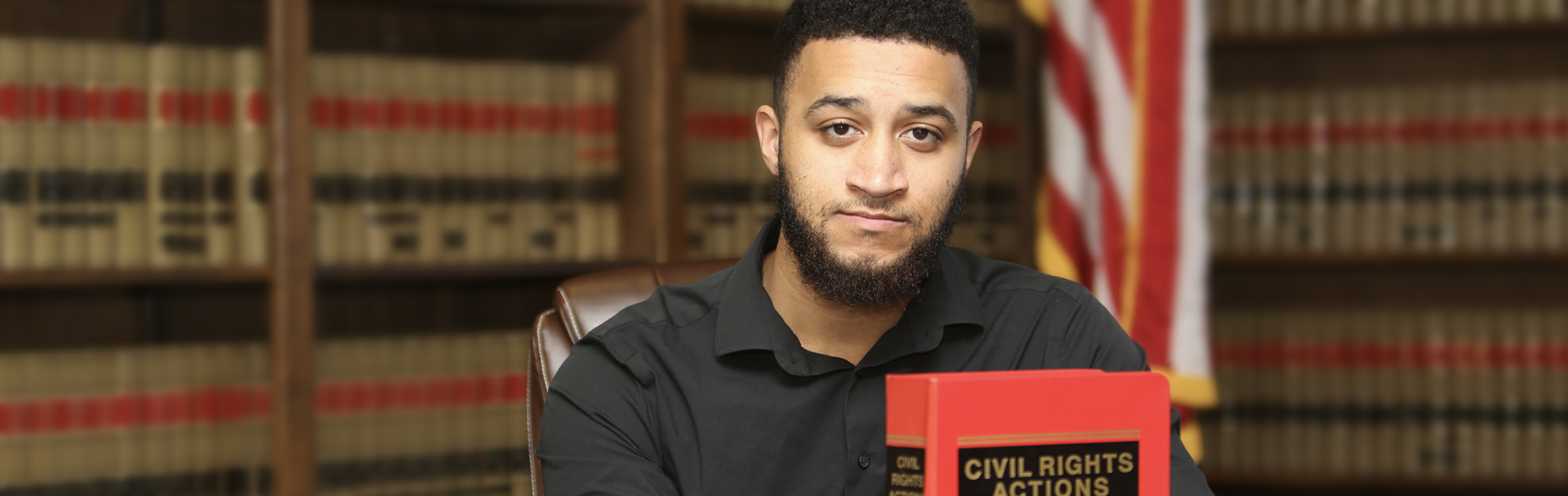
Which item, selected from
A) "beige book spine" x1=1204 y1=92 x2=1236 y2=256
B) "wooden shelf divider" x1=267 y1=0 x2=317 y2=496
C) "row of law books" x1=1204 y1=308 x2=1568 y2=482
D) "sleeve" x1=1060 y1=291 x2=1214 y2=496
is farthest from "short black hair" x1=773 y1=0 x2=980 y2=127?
"row of law books" x1=1204 y1=308 x2=1568 y2=482

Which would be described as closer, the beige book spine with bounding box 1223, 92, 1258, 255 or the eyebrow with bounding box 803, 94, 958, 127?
the eyebrow with bounding box 803, 94, 958, 127

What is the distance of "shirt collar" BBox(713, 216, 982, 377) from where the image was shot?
1030 mm

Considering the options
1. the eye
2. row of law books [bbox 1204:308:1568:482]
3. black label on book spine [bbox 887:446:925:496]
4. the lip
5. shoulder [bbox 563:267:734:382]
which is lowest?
row of law books [bbox 1204:308:1568:482]

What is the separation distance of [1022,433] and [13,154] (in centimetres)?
159

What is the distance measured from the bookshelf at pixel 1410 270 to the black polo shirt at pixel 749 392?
171 cm

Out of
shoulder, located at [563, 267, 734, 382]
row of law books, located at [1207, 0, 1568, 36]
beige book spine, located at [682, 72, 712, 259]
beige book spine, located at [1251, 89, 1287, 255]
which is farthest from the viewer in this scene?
beige book spine, located at [1251, 89, 1287, 255]

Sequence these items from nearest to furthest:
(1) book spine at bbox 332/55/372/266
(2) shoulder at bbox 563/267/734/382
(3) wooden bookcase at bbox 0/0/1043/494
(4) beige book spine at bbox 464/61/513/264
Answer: (2) shoulder at bbox 563/267/734/382 < (3) wooden bookcase at bbox 0/0/1043/494 < (1) book spine at bbox 332/55/372/266 < (4) beige book spine at bbox 464/61/513/264

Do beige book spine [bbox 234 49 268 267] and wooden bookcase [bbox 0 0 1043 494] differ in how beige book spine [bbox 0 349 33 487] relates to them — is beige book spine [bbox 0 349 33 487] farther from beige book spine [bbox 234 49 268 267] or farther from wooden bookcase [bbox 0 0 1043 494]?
beige book spine [bbox 234 49 268 267]

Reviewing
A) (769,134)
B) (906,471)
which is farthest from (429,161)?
(906,471)

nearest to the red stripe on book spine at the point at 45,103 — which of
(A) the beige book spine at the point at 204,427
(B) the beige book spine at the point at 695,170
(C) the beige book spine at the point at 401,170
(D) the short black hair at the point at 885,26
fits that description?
(A) the beige book spine at the point at 204,427

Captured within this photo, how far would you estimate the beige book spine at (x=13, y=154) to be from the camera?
170cm

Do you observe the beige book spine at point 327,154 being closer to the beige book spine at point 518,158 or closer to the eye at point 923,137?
the beige book spine at point 518,158

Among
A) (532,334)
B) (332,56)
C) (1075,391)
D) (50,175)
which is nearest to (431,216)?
(332,56)

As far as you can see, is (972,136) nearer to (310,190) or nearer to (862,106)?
(862,106)
